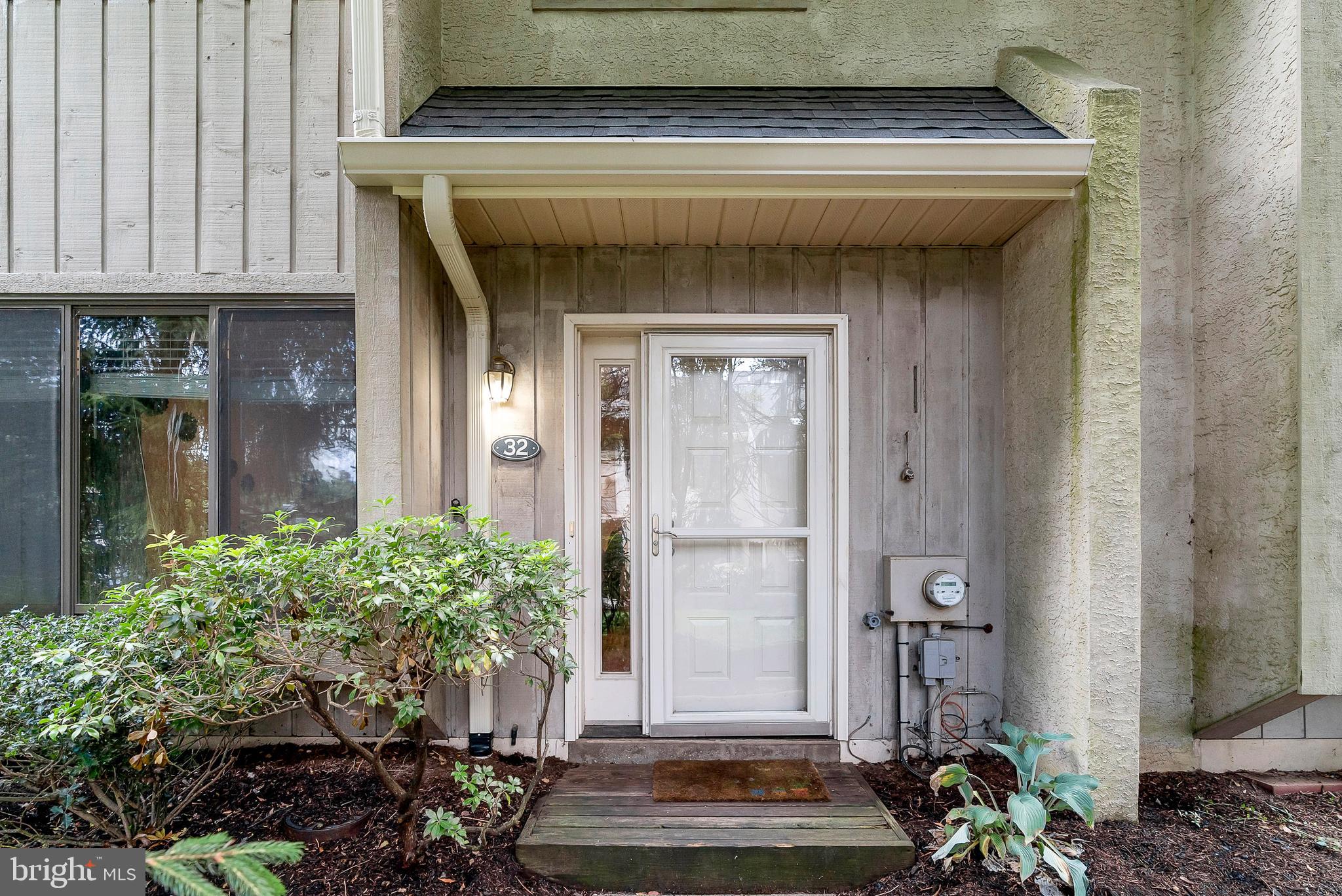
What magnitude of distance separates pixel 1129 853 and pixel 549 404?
9.01 ft

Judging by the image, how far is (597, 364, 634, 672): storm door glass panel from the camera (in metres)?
2.97

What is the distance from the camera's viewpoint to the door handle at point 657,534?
287cm

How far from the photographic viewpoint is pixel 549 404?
2.83 meters

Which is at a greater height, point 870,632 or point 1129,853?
point 870,632

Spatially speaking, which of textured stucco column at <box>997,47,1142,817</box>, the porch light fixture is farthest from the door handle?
textured stucco column at <box>997,47,1142,817</box>

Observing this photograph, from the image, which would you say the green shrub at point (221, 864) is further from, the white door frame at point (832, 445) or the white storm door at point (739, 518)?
the white storm door at point (739, 518)

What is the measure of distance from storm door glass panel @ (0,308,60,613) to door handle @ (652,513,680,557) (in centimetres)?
251

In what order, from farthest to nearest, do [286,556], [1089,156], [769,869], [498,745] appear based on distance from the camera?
[498,745] < [1089,156] < [769,869] < [286,556]

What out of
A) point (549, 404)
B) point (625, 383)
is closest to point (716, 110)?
point (625, 383)

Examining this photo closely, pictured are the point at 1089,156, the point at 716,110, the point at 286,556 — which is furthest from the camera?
the point at 716,110

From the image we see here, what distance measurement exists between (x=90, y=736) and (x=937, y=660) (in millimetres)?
3032

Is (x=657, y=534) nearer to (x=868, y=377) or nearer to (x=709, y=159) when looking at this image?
(x=868, y=377)

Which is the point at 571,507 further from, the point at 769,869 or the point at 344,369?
the point at 769,869

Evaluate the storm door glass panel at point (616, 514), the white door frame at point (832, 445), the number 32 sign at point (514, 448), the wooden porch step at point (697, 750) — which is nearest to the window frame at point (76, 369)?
the number 32 sign at point (514, 448)
